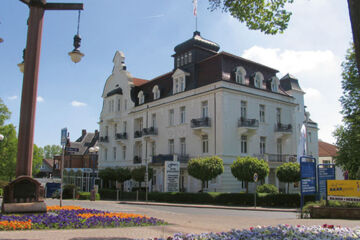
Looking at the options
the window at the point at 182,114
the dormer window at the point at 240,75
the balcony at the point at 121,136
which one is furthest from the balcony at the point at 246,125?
the balcony at the point at 121,136

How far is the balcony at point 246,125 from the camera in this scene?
3533 centimetres

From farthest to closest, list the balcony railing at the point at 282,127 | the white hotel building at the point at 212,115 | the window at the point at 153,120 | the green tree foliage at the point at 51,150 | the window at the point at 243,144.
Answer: the green tree foliage at the point at 51,150 < the window at the point at 153,120 < the balcony railing at the point at 282,127 < the window at the point at 243,144 < the white hotel building at the point at 212,115

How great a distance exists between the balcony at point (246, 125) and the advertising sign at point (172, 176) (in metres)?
7.34

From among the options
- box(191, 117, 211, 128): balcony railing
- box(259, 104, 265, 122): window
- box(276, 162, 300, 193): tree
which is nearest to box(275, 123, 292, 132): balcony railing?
box(259, 104, 265, 122): window

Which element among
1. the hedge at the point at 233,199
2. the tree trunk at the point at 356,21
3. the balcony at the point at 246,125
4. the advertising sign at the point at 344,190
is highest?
the balcony at the point at 246,125

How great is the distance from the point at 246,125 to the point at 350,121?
9.40 metres

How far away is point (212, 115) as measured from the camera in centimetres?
3562

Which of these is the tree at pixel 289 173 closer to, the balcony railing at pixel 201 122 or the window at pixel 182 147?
the balcony railing at pixel 201 122

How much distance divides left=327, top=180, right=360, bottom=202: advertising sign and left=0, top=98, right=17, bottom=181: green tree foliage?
46733 millimetres

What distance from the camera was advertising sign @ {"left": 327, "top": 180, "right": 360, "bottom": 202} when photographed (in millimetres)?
14711

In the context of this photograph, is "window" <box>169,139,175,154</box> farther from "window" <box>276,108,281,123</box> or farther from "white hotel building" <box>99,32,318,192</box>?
"window" <box>276,108,281,123</box>

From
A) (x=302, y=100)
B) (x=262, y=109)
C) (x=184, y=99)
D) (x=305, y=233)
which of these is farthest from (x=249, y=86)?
(x=305, y=233)

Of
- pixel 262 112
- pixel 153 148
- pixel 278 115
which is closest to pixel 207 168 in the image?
pixel 262 112

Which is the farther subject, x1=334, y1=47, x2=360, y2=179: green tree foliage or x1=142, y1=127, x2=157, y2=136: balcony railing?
x1=142, y1=127, x2=157, y2=136: balcony railing
